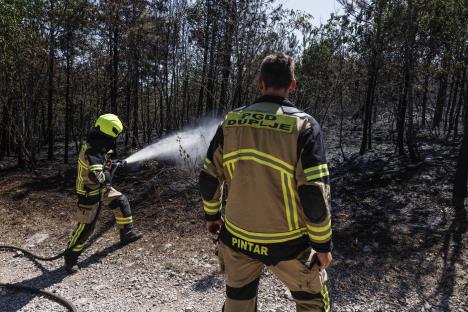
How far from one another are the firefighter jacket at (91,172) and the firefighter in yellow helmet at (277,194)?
310 centimetres

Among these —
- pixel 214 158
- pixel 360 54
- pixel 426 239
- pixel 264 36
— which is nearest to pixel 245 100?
pixel 264 36

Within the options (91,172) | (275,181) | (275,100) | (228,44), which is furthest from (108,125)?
(228,44)

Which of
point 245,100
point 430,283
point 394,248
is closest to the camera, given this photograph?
point 430,283

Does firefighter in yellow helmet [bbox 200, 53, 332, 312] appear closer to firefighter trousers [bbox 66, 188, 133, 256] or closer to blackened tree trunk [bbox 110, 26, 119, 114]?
firefighter trousers [bbox 66, 188, 133, 256]

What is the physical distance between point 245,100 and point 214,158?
6269 millimetres

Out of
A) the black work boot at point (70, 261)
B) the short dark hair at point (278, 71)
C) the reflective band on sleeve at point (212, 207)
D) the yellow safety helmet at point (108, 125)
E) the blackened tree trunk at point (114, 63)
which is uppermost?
the blackened tree trunk at point (114, 63)

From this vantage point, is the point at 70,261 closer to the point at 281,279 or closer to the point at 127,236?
the point at 127,236

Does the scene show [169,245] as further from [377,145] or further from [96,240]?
[377,145]

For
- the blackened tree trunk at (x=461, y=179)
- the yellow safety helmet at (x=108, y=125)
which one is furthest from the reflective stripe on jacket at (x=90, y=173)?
the blackened tree trunk at (x=461, y=179)

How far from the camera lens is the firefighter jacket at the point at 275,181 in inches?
83.0

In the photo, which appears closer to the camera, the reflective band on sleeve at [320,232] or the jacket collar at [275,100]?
the reflective band on sleeve at [320,232]

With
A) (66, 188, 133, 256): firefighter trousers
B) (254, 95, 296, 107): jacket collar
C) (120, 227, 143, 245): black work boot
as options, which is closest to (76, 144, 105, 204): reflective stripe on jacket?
(66, 188, 133, 256): firefighter trousers

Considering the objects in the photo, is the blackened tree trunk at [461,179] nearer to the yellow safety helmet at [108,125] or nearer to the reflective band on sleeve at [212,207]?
the reflective band on sleeve at [212,207]

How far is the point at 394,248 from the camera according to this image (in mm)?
5305
